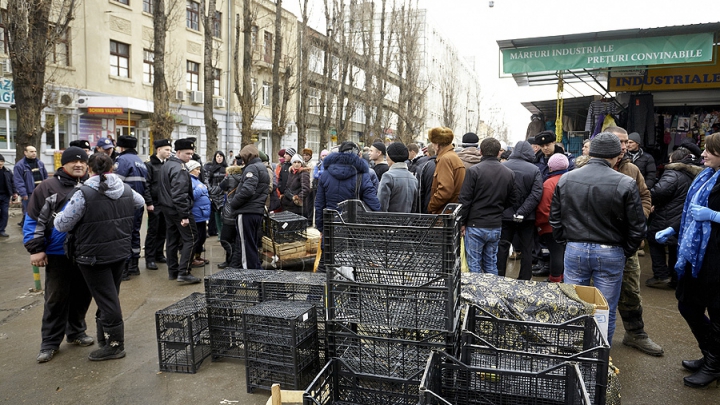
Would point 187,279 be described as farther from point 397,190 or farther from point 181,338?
point 397,190

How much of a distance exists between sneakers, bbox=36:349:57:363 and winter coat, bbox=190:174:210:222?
3.05 meters

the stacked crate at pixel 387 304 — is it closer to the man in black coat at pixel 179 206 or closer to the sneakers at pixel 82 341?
the sneakers at pixel 82 341

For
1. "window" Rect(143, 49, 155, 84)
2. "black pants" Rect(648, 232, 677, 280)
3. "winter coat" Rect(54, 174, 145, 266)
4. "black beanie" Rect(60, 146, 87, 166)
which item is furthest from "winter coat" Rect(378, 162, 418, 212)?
"window" Rect(143, 49, 155, 84)

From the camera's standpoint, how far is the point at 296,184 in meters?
9.58

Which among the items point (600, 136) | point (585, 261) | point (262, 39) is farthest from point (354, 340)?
point (262, 39)

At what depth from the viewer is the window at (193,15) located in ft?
87.1

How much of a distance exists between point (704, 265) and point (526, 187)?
256cm

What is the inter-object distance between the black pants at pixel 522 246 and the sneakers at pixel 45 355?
518cm

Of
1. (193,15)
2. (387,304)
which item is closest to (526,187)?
(387,304)

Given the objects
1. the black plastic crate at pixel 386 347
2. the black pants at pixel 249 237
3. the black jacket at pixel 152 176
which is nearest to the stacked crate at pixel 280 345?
the black plastic crate at pixel 386 347

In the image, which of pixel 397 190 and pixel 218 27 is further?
pixel 218 27

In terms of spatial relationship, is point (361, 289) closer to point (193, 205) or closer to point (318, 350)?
point (318, 350)

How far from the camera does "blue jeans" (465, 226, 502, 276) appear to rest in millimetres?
5594

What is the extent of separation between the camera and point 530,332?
336 centimetres
